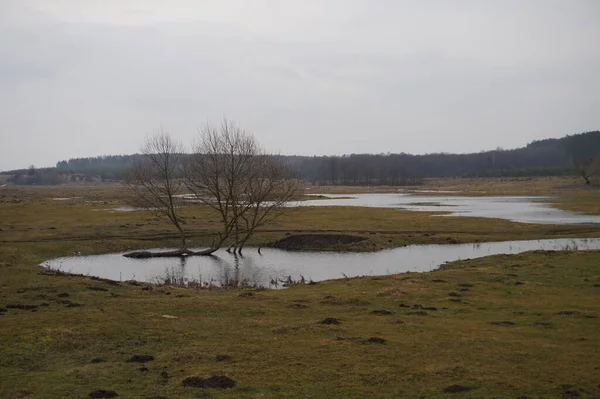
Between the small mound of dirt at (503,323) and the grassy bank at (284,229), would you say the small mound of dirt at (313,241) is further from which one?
the small mound of dirt at (503,323)

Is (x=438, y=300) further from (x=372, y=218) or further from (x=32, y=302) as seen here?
(x=372, y=218)

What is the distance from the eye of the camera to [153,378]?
1292 cm

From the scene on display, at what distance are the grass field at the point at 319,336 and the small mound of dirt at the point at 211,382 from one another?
17 centimetres

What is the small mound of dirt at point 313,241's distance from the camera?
50.5m

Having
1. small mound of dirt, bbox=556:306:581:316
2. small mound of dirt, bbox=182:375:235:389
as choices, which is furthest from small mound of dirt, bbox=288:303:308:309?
small mound of dirt, bbox=556:306:581:316

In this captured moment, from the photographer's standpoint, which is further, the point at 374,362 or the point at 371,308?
the point at 371,308

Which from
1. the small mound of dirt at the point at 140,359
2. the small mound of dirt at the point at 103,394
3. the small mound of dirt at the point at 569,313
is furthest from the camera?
the small mound of dirt at the point at 569,313

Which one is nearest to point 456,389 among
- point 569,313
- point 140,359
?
point 140,359

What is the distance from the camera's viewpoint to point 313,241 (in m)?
51.3

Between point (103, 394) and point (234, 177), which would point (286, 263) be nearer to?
point (234, 177)

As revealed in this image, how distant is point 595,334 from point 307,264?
25.8 metres

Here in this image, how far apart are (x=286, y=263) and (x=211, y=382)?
29.3 meters

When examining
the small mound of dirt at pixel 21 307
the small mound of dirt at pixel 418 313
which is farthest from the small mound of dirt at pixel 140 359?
the small mound of dirt at pixel 418 313

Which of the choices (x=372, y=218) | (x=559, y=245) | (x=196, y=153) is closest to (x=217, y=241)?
(x=196, y=153)
